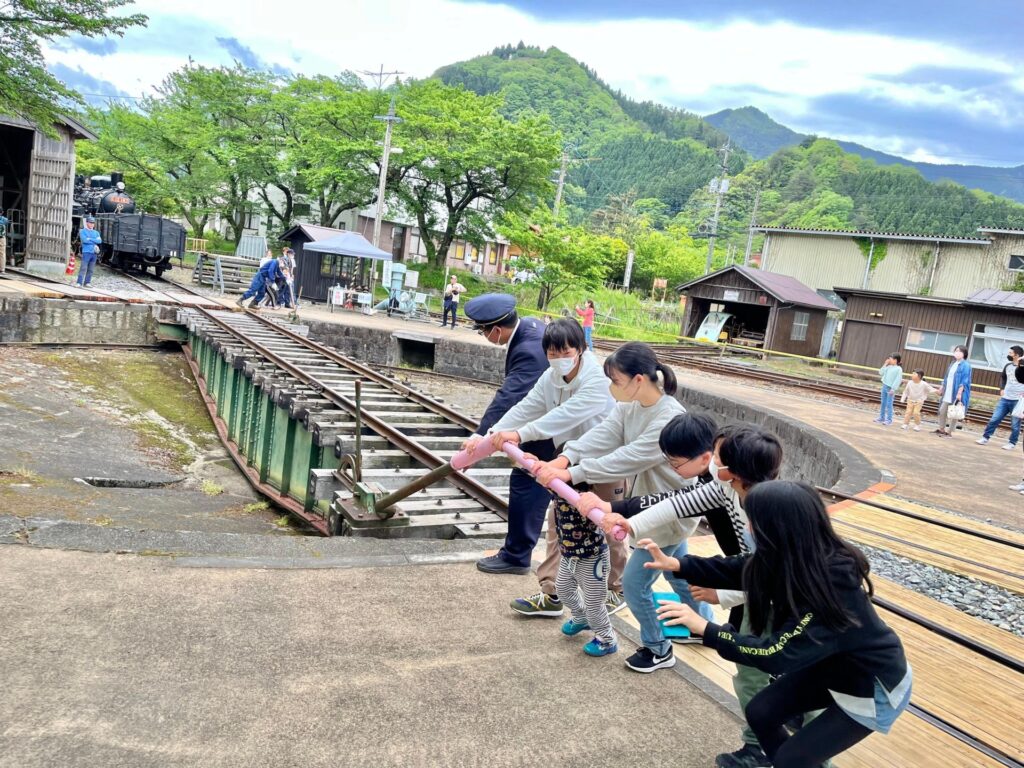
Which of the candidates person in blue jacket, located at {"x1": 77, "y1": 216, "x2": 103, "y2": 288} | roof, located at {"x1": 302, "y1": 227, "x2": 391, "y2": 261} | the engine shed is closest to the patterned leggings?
person in blue jacket, located at {"x1": 77, "y1": 216, "x2": 103, "y2": 288}

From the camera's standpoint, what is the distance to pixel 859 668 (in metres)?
2.22

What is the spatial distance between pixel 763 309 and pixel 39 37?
2732 centimetres

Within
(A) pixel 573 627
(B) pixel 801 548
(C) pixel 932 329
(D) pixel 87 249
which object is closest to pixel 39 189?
(D) pixel 87 249

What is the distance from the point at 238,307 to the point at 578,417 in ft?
54.0

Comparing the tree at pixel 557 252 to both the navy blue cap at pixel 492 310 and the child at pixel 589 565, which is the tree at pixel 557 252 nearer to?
the navy blue cap at pixel 492 310

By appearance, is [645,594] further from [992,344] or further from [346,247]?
[992,344]

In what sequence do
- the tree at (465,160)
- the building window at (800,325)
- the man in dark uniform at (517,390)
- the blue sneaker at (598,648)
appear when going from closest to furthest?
the blue sneaker at (598,648), the man in dark uniform at (517,390), the building window at (800,325), the tree at (465,160)

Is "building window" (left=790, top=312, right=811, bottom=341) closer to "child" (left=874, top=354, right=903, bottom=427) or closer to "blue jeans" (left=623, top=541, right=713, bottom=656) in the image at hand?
"child" (left=874, top=354, right=903, bottom=427)

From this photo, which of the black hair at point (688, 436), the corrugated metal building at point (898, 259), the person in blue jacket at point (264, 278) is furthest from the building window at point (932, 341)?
the black hair at point (688, 436)

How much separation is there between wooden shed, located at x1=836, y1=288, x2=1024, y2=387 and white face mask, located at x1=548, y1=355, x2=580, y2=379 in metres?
23.5

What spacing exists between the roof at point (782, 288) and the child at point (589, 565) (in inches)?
1070

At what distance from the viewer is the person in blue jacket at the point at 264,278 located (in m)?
19.5

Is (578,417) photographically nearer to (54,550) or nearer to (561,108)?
(54,550)

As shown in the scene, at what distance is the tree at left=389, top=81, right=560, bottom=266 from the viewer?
29953mm
